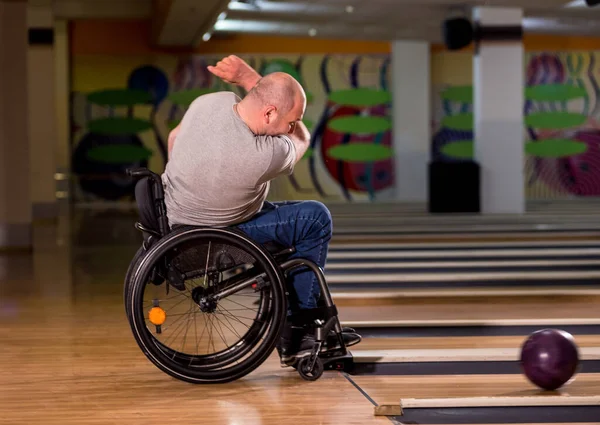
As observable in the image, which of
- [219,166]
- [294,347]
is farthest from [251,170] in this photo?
[294,347]

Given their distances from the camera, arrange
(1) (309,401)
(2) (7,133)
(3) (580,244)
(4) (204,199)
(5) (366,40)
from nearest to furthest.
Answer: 1. (1) (309,401)
2. (4) (204,199)
3. (3) (580,244)
4. (2) (7,133)
5. (5) (366,40)

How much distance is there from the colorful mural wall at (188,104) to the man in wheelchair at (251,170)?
12.2 m

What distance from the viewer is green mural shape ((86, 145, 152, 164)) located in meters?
15.3

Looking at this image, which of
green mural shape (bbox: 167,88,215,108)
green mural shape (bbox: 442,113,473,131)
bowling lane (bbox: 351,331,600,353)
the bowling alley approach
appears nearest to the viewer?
the bowling alley approach

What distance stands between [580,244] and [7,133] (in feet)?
15.4

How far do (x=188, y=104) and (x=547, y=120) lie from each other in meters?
5.91

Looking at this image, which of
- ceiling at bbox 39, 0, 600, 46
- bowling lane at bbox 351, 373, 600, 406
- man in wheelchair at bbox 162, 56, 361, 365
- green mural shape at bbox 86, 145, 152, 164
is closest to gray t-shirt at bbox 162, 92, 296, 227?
man in wheelchair at bbox 162, 56, 361, 365

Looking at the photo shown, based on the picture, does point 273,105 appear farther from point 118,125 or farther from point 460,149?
point 460,149

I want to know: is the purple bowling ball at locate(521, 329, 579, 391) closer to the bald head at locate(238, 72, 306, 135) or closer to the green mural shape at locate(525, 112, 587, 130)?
the bald head at locate(238, 72, 306, 135)

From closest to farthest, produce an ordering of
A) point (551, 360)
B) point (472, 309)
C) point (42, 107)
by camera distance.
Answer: point (551, 360)
point (472, 309)
point (42, 107)

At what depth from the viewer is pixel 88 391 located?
2.82m

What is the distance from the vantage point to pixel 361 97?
1586 centimetres

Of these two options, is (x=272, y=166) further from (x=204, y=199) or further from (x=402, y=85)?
(x=402, y=85)

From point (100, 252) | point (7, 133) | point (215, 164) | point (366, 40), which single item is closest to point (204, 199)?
point (215, 164)
